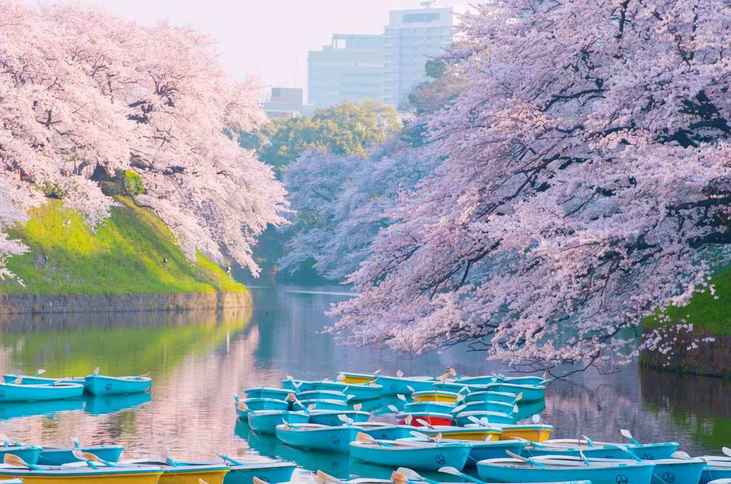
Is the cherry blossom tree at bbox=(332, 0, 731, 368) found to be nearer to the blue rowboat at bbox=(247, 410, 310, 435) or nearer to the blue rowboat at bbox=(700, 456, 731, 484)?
the blue rowboat at bbox=(247, 410, 310, 435)

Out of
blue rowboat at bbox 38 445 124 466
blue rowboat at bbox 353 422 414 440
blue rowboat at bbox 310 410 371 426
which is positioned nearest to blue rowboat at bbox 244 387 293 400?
blue rowboat at bbox 310 410 371 426

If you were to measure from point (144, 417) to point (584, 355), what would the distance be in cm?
941

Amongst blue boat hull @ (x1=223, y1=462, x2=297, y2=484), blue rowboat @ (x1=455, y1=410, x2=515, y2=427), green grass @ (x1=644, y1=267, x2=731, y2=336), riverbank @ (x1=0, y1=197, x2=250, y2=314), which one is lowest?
blue boat hull @ (x1=223, y1=462, x2=297, y2=484)

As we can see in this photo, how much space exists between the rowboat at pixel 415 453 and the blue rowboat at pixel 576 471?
1.45 m

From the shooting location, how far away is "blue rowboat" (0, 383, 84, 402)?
28188mm

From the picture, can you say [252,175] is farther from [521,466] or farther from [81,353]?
[521,466]

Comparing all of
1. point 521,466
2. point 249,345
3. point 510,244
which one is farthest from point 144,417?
point 249,345

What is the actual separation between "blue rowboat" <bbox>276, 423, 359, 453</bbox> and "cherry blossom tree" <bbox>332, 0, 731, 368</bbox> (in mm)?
6047

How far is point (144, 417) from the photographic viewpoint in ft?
87.4

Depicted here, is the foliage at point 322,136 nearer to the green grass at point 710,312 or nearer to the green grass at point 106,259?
the green grass at point 106,259

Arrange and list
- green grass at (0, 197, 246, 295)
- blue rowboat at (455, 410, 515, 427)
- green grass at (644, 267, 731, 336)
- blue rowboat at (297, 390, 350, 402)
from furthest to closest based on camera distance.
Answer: green grass at (0, 197, 246, 295) → green grass at (644, 267, 731, 336) → blue rowboat at (297, 390, 350, 402) → blue rowboat at (455, 410, 515, 427)

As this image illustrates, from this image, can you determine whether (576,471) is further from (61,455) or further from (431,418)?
(61,455)

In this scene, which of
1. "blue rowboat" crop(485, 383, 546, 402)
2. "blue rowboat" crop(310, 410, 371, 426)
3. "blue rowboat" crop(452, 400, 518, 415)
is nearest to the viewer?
"blue rowboat" crop(310, 410, 371, 426)

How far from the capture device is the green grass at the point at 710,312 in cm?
2994
